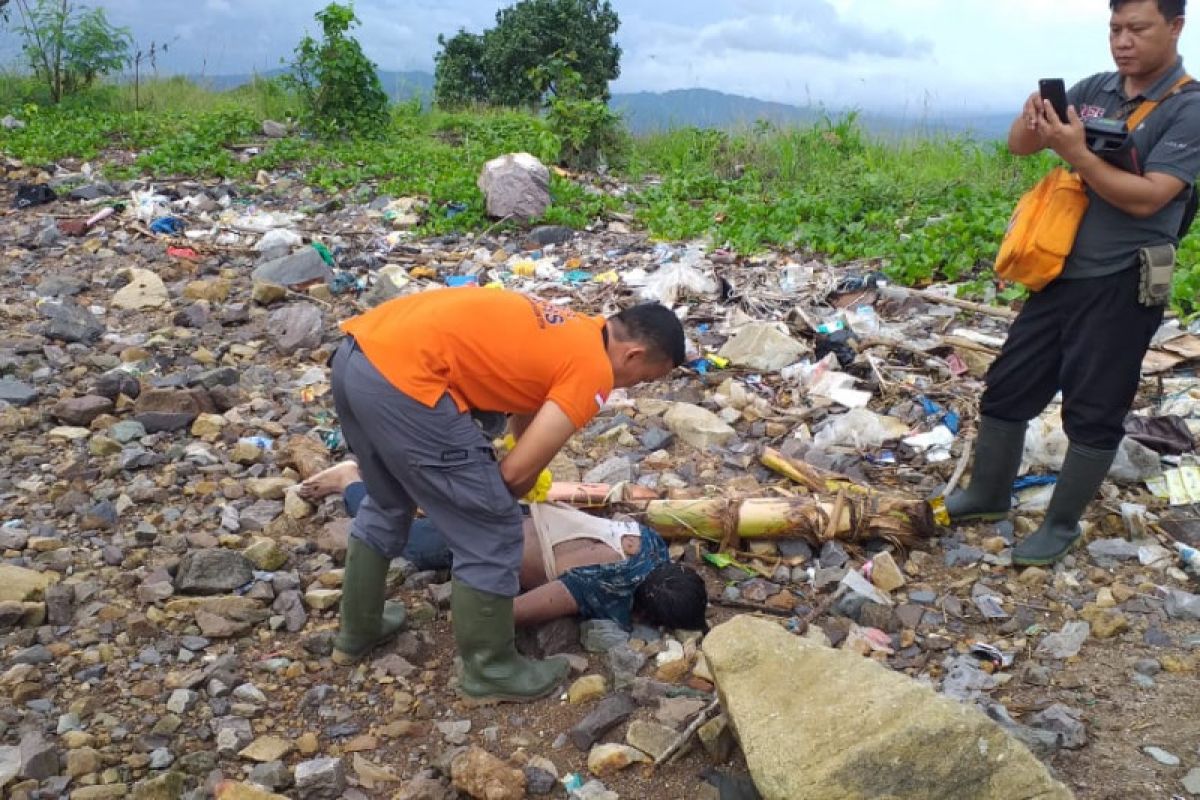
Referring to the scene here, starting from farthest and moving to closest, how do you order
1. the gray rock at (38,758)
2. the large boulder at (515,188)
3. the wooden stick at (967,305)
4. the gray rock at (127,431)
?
the large boulder at (515,188), the wooden stick at (967,305), the gray rock at (127,431), the gray rock at (38,758)

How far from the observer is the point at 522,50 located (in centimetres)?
2256

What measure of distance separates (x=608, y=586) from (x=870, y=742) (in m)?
1.22

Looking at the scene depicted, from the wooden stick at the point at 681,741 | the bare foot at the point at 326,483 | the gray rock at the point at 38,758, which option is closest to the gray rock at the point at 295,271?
the bare foot at the point at 326,483

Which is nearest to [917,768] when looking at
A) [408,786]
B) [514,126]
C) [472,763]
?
[472,763]

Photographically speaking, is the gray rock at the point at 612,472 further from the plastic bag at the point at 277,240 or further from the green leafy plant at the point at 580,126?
the green leafy plant at the point at 580,126

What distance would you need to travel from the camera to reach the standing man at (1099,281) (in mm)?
2920

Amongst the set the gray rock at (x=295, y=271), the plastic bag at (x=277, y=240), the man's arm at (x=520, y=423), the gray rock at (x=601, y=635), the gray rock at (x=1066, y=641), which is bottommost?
the gray rock at (x=601, y=635)

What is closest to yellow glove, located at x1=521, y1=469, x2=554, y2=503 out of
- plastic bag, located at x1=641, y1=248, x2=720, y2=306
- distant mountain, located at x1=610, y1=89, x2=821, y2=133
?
plastic bag, located at x1=641, y1=248, x2=720, y2=306

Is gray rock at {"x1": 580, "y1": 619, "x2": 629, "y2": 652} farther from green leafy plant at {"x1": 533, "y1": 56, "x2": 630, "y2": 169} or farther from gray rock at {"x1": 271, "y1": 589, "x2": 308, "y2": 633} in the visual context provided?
green leafy plant at {"x1": 533, "y1": 56, "x2": 630, "y2": 169}

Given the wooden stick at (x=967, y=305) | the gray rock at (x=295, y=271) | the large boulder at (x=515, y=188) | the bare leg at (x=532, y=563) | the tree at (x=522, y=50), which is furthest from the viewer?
the tree at (x=522, y=50)

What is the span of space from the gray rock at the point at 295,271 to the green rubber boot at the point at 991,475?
15.0 ft

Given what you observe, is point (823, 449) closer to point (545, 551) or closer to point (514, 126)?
point (545, 551)

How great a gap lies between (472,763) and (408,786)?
174 millimetres

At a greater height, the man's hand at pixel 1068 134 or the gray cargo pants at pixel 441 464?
the man's hand at pixel 1068 134
